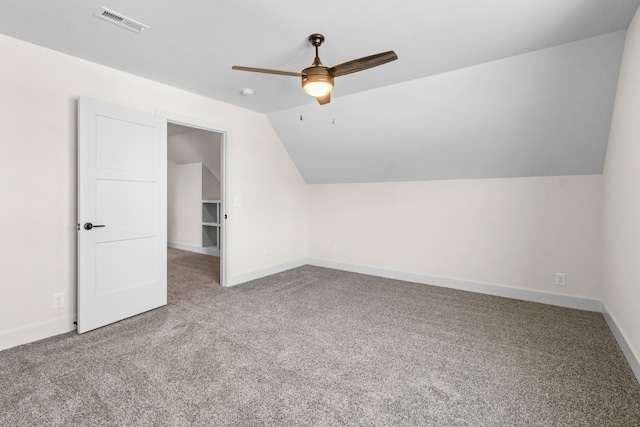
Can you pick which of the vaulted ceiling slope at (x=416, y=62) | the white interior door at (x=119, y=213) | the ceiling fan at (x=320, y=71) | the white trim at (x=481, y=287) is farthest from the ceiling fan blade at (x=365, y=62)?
the white trim at (x=481, y=287)

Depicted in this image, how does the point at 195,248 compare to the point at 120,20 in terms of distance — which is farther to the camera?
the point at 195,248

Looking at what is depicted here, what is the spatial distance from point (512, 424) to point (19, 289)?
3.63m

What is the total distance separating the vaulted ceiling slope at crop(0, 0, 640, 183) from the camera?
214cm

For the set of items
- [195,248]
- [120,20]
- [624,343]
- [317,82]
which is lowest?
[624,343]

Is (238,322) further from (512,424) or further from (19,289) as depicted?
(512,424)

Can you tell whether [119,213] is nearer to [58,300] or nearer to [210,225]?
[58,300]

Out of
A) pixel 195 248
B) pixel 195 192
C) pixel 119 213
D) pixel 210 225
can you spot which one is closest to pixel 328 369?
pixel 119 213

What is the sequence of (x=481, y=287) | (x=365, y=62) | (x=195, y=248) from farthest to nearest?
1. (x=195, y=248)
2. (x=481, y=287)
3. (x=365, y=62)

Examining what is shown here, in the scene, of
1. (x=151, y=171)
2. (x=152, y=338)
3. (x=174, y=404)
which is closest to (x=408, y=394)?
(x=174, y=404)

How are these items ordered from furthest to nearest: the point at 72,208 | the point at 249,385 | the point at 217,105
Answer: the point at 217,105, the point at 72,208, the point at 249,385

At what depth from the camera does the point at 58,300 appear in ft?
9.14

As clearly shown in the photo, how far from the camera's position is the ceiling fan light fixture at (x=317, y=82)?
7.70 feet

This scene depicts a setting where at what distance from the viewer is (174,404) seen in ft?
6.04

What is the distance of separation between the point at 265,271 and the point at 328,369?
2734mm
